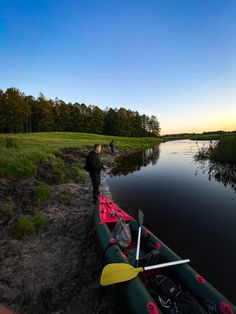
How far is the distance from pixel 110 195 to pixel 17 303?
663cm

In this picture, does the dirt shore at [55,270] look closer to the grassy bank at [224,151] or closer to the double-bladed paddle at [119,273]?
Result: the double-bladed paddle at [119,273]

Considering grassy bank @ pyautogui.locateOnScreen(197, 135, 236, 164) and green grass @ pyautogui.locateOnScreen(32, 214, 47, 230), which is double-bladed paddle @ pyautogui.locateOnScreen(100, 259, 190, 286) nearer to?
green grass @ pyautogui.locateOnScreen(32, 214, 47, 230)

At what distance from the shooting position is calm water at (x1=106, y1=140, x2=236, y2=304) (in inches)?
183

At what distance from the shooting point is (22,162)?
9.49 m

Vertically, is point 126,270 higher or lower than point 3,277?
higher

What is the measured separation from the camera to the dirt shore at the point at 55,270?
322cm

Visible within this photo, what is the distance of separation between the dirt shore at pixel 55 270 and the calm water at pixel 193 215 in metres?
2.37

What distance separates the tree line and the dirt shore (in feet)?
161

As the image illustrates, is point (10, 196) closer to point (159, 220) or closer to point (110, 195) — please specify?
point (110, 195)

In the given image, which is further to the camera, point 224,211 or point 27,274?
point 224,211

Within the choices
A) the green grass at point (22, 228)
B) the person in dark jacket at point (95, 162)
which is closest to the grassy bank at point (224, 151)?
the person in dark jacket at point (95, 162)

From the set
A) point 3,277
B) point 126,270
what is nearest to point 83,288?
point 126,270

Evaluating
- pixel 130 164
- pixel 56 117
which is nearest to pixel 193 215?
pixel 130 164

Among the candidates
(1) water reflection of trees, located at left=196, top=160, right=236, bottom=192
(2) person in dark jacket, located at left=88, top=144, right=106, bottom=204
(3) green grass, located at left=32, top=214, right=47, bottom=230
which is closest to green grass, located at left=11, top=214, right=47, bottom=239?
(3) green grass, located at left=32, top=214, right=47, bottom=230
